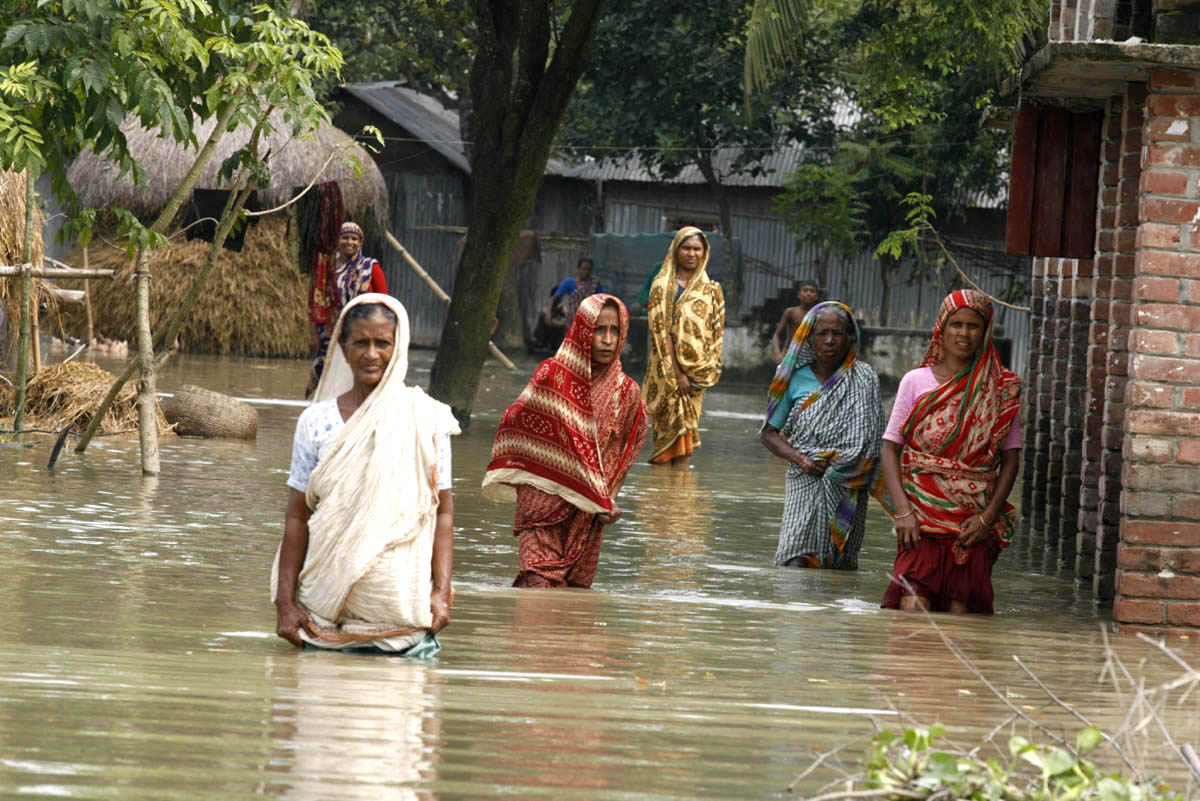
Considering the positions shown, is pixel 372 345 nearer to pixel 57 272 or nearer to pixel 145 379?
pixel 145 379

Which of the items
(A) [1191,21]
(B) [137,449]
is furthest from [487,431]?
(A) [1191,21]

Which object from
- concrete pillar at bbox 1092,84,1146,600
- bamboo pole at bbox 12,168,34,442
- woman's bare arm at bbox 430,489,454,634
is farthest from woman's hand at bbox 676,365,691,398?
woman's bare arm at bbox 430,489,454,634

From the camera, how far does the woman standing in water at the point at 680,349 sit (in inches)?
530

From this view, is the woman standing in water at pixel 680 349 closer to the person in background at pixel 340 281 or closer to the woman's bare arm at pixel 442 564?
the person in background at pixel 340 281

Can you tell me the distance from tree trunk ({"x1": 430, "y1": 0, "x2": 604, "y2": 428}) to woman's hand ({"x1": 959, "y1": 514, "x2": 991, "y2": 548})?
797 cm

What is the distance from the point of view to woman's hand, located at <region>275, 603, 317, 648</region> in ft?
16.5

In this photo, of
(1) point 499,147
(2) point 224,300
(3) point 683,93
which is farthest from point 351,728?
(2) point 224,300

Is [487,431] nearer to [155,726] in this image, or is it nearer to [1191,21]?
[1191,21]

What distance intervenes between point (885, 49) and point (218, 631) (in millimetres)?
14618

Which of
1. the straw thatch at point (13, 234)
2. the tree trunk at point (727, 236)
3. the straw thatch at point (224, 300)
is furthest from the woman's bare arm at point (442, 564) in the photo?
the tree trunk at point (727, 236)

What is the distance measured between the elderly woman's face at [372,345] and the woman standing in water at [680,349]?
27.7ft

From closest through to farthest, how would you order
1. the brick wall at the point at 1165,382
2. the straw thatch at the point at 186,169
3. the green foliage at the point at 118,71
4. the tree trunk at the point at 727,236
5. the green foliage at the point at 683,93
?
1. the brick wall at the point at 1165,382
2. the green foliage at the point at 118,71
3. the straw thatch at the point at 186,169
4. the green foliage at the point at 683,93
5. the tree trunk at the point at 727,236

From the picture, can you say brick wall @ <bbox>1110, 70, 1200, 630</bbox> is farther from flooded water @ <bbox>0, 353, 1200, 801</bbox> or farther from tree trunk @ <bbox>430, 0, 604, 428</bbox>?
tree trunk @ <bbox>430, 0, 604, 428</bbox>

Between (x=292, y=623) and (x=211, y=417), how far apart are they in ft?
28.4
